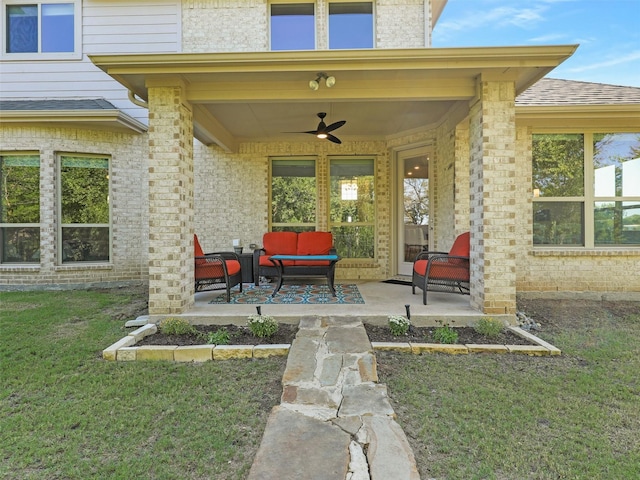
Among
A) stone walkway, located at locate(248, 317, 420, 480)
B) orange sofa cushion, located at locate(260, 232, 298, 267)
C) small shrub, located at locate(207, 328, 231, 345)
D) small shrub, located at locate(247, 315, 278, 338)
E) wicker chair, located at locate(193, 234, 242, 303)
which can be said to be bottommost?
stone walkway, located at locate(248, 317, 420, 480)

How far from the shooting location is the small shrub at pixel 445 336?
3262 millimetres

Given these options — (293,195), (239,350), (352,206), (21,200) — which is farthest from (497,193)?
(21,200)

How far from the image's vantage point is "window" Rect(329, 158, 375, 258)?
7.07 metres

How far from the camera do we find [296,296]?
4934 millimetres

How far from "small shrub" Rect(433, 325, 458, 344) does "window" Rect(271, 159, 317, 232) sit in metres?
4.22

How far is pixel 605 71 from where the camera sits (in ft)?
30.1

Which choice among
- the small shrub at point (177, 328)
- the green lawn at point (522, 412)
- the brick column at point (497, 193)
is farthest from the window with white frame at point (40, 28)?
the green lawn at point (522, 412)

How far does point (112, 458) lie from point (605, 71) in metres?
13.3

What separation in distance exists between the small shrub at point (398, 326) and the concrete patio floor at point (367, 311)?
11.3 inches

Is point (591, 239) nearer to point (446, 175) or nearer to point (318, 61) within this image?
point (446, 175)

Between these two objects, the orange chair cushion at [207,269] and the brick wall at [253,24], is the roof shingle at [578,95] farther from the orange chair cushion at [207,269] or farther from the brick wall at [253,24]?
the orange chair cushion at [207,269]

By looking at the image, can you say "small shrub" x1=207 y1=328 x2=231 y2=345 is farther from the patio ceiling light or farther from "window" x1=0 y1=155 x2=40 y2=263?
"window" x1=0 y1=155 x2=40 y2=263

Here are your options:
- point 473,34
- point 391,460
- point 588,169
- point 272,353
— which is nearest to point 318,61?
point 272,353

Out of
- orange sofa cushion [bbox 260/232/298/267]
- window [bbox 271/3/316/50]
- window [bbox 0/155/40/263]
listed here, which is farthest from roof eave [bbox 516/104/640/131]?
window [bbox 0/155/40/263]
